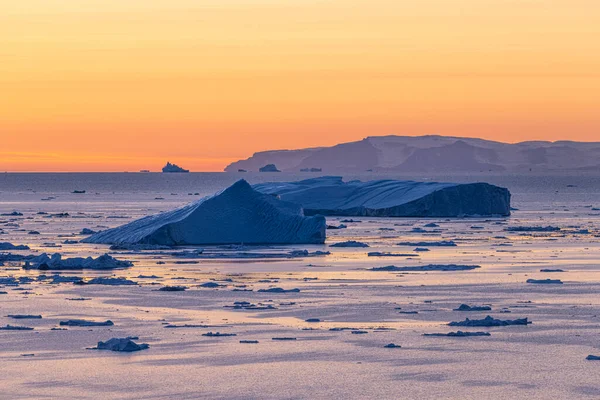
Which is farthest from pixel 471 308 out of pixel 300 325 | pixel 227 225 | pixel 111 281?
pixel 227 225

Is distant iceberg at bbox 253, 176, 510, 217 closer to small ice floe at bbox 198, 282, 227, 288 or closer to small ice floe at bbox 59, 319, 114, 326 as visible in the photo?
small ice floe at bbox 198, 282, 227, 288

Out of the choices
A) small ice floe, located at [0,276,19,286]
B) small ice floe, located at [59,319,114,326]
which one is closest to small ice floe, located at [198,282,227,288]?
small ice floe, located at [0,276,19,286]

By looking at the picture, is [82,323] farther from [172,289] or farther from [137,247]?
[137,247]

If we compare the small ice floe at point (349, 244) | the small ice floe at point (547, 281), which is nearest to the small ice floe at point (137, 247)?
the small ice floe at point (349, 244)

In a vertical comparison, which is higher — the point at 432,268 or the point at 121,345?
the point at 432,268

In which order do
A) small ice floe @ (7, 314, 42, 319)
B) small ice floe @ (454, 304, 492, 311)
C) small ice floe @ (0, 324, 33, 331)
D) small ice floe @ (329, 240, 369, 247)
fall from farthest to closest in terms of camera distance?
small ice floe @ (329, 240, 369, 247), small ice floe @ (454, 304, 492, 311), small ice floe @ (7, 314, 42, 319), small ice floe @ (0, 324, 33, 331)

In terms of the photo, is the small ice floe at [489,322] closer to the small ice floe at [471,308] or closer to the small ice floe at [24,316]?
the small ice floe at [471,308]
